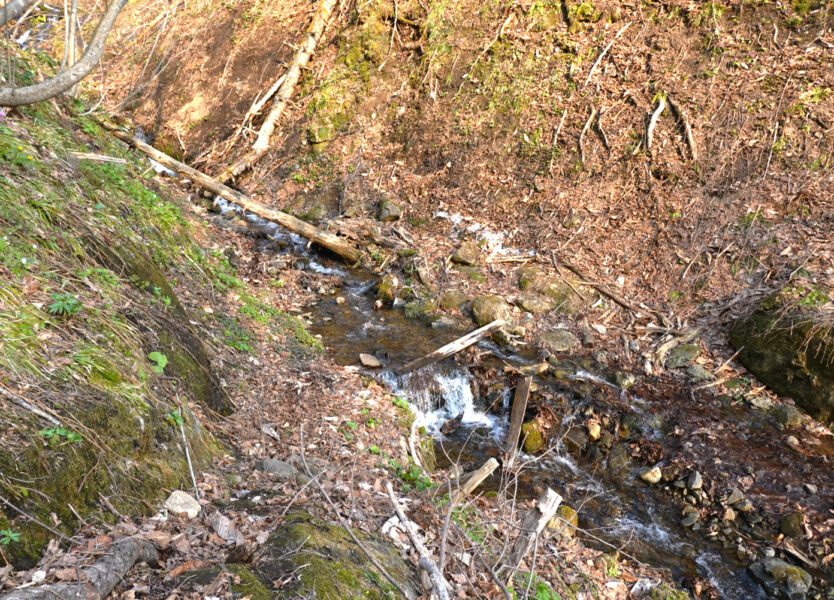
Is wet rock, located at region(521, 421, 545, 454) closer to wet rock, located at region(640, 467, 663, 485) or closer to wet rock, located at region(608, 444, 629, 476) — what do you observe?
wet rock, located at region(608, 444, 629, 476)

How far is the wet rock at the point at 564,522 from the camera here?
539 centimetres

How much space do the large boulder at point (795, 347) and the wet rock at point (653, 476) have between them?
2.70 meters

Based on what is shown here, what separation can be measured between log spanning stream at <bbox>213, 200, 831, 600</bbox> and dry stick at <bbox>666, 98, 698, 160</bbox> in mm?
5532

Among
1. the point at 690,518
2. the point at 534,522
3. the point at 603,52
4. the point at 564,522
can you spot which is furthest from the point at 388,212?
the point at 534,522

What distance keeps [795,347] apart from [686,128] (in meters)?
5.50

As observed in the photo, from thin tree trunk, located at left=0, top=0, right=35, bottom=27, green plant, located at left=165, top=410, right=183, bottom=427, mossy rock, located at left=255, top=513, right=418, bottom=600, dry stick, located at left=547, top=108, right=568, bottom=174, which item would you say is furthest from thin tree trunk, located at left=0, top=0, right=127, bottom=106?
dry stick, located at left=547, top=108, right=568, bottom=174

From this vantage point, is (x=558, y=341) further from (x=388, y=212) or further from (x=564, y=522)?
(x=388, y=212)

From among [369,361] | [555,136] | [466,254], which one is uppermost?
[555,136]

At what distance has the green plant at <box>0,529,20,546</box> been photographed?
227 centimetres

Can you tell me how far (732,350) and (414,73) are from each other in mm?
11243

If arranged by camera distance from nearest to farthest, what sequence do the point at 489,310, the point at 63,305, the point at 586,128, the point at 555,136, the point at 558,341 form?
the point at 63,305, the point at 558,341, the point at 489,310, the point at 586,128, the point at 555,136

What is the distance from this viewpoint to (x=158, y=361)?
14.1 feet

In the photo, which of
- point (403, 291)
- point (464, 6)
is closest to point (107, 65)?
point (464, 6)

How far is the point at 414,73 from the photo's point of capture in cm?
1461
